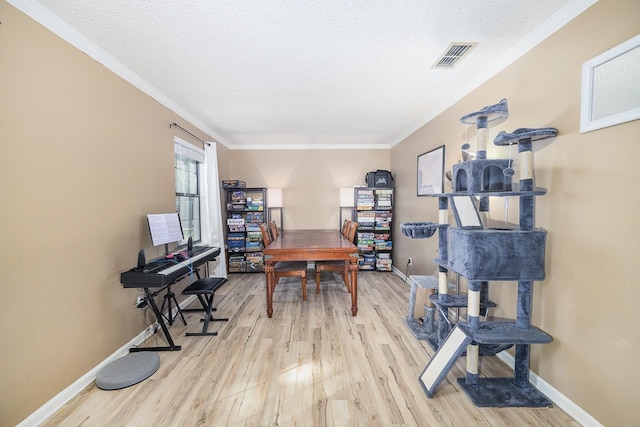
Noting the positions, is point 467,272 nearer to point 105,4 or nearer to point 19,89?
point 105,4

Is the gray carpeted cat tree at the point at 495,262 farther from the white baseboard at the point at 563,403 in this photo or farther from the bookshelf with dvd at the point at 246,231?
the bookshelf with dvd at the point at 246,231

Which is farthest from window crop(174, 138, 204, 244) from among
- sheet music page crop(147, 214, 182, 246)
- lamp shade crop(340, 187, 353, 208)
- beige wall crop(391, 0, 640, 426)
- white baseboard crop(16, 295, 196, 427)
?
beige wall crop(391, 0, 640, 426)

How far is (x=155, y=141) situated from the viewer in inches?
98.0

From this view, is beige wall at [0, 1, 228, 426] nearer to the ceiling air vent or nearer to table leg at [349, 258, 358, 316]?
table leg at [349, 258, 358, 316]

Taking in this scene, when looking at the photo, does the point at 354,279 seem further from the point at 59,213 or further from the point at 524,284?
the point at 59,213

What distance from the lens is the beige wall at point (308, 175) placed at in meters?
4.77

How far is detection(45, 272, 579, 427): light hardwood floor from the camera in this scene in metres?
1.42

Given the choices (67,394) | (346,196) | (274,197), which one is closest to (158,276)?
(67,394)

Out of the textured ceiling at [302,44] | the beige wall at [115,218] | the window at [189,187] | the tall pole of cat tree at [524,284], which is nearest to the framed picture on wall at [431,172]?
the textured ceiling at [302,44]

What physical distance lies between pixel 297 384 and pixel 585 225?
2027mm

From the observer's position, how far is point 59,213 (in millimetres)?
1520

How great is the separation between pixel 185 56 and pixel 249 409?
255 cm

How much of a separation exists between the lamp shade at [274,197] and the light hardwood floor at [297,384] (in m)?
2.22

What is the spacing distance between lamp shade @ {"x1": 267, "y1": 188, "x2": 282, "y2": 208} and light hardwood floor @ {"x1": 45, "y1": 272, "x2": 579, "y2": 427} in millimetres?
2223
